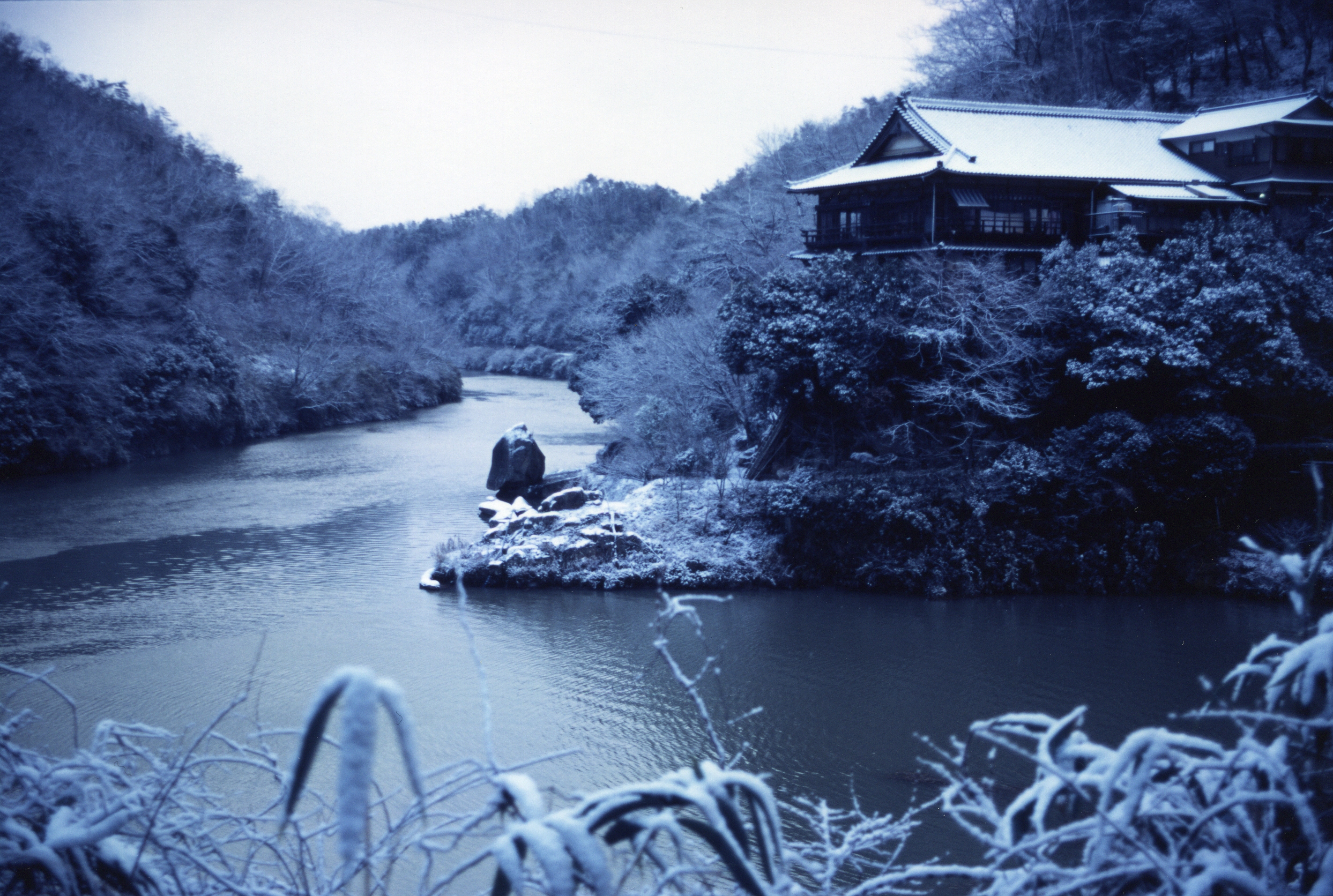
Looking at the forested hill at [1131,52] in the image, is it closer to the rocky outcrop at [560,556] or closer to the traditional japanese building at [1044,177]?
the traditional japanese building at [1044,177]

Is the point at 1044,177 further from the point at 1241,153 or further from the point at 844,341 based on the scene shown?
the point at 844,341

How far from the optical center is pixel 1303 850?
1.35 metres

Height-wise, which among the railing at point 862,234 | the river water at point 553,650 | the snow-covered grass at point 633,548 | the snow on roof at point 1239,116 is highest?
the snow on roof at point 1239,116

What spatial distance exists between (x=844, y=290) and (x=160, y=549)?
10.9 metres

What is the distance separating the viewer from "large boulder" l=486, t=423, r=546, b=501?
16297 mm

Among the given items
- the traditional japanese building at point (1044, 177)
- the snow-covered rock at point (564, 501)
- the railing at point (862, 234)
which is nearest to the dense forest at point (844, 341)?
the traditional japanese building at point (1044, 177)

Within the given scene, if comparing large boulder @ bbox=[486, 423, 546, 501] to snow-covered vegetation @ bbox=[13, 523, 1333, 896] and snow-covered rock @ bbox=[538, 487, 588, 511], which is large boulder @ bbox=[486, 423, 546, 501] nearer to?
snow-covered rock @ bbox=[538, 487, 588, 511]

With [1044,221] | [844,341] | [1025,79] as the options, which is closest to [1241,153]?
[1044,221]

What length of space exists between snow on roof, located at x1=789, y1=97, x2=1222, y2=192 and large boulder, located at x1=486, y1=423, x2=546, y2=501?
22.4ft

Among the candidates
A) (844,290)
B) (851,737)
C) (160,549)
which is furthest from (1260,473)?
(160,549)

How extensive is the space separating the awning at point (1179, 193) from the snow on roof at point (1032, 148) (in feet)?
0.69

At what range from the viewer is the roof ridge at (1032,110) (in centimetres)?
1616

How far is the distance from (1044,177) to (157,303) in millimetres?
21041

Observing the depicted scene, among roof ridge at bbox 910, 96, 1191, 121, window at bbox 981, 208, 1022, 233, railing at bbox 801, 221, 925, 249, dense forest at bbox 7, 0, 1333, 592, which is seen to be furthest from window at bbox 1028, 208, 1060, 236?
roof ridge at bbox 910, 96, 1191, 121
